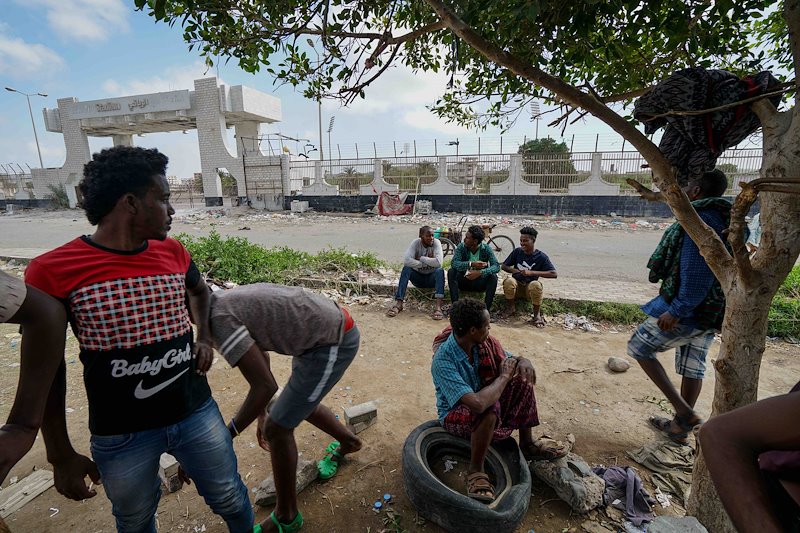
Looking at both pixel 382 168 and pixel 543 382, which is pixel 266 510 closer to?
pixel 543 382

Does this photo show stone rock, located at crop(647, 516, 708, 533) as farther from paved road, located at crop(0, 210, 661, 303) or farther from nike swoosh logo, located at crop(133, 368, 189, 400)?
paved road, located at crop(0, 210, 661, 303)

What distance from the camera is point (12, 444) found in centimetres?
124

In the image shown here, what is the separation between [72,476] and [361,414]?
1743 mm

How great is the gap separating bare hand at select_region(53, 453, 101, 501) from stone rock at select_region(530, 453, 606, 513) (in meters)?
2.21

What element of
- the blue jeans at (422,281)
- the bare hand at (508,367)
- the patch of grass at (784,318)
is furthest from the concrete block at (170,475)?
the patch of grass at (784,318)

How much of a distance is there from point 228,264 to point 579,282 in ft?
19.4

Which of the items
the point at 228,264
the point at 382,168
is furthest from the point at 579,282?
the point at 382,168

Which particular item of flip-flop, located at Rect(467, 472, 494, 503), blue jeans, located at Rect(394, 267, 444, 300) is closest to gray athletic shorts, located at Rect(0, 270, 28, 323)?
flip-flop, located at Rect(467, 472, 494, 503)

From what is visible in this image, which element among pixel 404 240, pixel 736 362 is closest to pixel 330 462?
pixel 736 362

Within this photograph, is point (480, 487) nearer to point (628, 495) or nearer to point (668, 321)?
point (628, 495)

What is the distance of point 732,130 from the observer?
187cm

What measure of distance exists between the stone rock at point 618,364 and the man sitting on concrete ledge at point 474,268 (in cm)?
177

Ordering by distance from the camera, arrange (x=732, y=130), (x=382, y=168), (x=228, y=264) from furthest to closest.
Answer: (x=382, y=168), (x=228, y=264), (x=732, y=130)

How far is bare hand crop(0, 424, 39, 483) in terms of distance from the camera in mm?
1197
